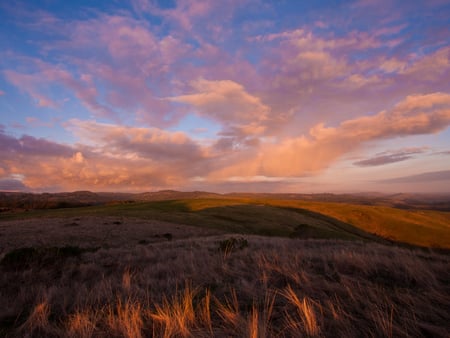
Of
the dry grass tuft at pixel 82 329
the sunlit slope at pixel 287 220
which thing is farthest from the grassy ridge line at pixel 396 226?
the dry grass tuft at pixel 82 329

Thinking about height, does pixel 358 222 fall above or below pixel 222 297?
below

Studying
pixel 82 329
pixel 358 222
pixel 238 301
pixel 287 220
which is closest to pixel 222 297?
pixel 238 301

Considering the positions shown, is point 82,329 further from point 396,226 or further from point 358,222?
point 396,226

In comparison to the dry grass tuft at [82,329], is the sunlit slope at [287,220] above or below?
below

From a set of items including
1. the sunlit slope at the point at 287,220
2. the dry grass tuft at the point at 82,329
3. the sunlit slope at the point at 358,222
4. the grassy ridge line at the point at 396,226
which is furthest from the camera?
the grassy ridge line at the point at 396,226

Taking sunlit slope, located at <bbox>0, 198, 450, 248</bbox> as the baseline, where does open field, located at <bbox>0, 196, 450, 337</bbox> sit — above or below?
above

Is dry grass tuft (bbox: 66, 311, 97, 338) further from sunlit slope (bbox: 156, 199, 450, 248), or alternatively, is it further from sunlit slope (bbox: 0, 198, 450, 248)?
sunlit slope (bbox: 156, 199, 450, 248)

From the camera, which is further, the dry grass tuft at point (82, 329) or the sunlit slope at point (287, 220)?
the sunlit slope at point (287, 220)

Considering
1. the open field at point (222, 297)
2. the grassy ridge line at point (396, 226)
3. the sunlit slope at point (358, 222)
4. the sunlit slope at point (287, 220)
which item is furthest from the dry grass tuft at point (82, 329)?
the grassy ridge line at point (396, 226)

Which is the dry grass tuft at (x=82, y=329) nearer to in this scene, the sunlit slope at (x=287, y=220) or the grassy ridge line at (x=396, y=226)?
the sunlit slope at (x=287, y=220)

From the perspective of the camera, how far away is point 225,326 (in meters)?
3.38

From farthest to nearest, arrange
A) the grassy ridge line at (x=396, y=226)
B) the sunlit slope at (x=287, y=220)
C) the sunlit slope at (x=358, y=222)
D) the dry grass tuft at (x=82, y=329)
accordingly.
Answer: the grassy ridge line at (x=396, y=226) → the sunlit slope at (x=358, y=222) → the sunlit slope at (x=287, y=220) → the dry grass tuft at (x=82, y=329)

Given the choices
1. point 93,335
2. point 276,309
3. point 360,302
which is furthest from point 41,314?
point 360,302

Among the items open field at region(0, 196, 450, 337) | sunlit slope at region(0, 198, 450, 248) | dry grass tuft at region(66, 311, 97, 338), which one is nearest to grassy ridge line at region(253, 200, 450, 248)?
sunlit slope at region(0, 198, 450, 248)
